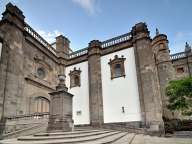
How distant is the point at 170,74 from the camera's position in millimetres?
20438

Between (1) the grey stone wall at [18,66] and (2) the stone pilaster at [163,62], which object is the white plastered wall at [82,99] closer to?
(1) the grey stone wall at [18,66]

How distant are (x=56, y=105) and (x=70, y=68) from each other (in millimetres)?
11669

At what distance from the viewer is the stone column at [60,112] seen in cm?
997

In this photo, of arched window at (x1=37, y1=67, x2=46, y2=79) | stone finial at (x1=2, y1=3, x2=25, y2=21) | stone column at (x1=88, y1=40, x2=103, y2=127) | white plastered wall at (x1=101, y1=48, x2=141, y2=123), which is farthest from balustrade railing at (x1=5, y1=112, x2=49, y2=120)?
stone finial at (x1=2, y1=3, x2=25, y2=21)

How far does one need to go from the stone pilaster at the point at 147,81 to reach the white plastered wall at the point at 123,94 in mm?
646

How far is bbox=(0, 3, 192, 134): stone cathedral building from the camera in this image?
14.0 m

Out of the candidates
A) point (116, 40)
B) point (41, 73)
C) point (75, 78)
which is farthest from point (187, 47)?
point (41, 73)

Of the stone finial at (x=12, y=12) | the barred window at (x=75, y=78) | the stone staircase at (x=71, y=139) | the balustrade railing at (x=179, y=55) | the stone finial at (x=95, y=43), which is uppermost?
the stone finial at (x=12, y=12)

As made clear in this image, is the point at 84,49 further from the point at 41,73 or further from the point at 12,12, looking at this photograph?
the point at 12,12

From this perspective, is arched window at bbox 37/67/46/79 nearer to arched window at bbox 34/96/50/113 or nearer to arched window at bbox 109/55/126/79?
arched window at bbox 34/96/50/113

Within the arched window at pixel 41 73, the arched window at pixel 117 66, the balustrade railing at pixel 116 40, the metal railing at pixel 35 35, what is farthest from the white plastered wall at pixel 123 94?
the metal railing at pixel 35 35

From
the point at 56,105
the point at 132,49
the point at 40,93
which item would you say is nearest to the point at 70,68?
the point at 40,93

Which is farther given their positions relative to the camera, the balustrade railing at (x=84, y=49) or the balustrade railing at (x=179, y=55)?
the balustrade railing at (x=179, y=55)

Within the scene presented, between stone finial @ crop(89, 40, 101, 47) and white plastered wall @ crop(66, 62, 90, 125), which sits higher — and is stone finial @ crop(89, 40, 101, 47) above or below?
above
